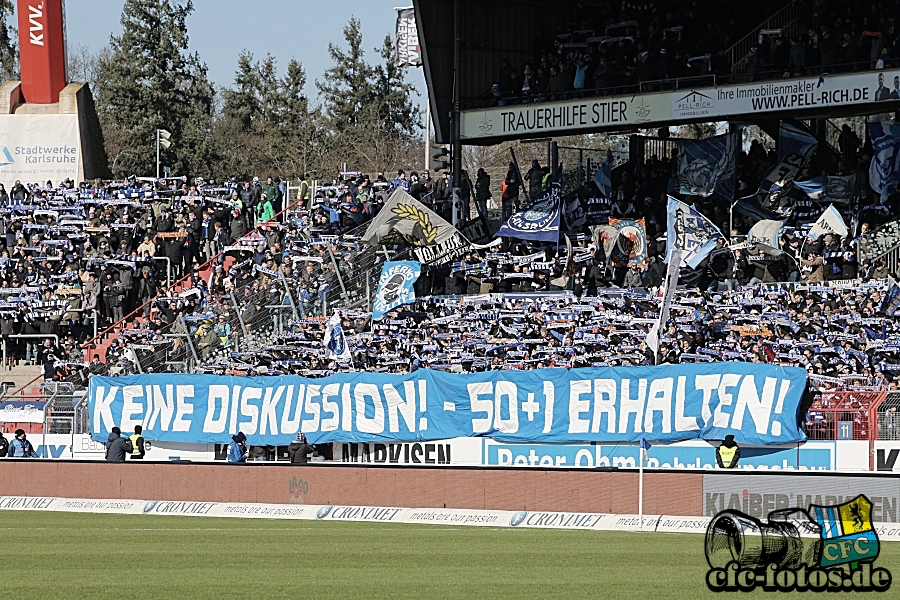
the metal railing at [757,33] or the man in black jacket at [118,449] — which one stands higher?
the metal railing at [757,33]

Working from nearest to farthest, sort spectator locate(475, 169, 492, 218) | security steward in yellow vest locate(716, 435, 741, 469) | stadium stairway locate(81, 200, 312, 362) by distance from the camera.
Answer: security steward in yellow vest locate(716, 435, 741, 469)
stadium stairway locate(81, 200, 312, 362)
spectator locate(475, 169, 492, 218)

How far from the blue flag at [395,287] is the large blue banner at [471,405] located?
3.87 m

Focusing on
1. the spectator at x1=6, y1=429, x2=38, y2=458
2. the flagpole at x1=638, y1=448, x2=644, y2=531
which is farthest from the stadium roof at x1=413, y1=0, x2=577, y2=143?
the flagpole at x1=638, y1=448, x2=644, y2=531

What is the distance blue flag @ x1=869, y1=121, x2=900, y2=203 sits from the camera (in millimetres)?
33531

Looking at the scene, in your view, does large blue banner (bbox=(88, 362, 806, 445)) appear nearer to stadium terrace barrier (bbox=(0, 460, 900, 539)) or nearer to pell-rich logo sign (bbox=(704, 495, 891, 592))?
stadium terrace barrier (bbox=(0, 460, 900, 539))

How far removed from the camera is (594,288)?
33.8 m

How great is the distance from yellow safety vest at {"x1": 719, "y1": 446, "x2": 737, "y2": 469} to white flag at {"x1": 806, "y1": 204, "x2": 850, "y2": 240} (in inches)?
342

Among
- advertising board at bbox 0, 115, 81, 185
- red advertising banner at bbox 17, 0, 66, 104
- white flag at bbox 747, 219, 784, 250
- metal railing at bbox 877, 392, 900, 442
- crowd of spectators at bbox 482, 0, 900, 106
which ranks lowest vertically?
metal railing at bbox 877, 392, 900, 442

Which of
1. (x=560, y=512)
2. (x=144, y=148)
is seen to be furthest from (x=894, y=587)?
(x=144, y=148)

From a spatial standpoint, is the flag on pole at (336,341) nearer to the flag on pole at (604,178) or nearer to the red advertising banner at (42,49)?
the flag on pole at (604,178)

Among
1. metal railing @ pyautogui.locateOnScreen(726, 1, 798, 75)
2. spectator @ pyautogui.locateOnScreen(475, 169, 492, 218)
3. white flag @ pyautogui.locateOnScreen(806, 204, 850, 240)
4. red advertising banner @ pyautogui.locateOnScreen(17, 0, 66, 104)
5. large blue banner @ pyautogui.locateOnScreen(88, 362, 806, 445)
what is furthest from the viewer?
red advertising banner @ pyautogui.locateOnScreen(17, 0, 66, 104)

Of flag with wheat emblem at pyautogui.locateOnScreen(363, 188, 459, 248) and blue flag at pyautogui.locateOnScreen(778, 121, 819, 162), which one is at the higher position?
blue flag at pyautogui.locateOnScreen(778, 121, 819, 162)

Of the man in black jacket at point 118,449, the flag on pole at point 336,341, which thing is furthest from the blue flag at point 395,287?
the man in black jacket at point 118,449

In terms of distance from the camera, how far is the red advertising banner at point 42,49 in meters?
49.1
